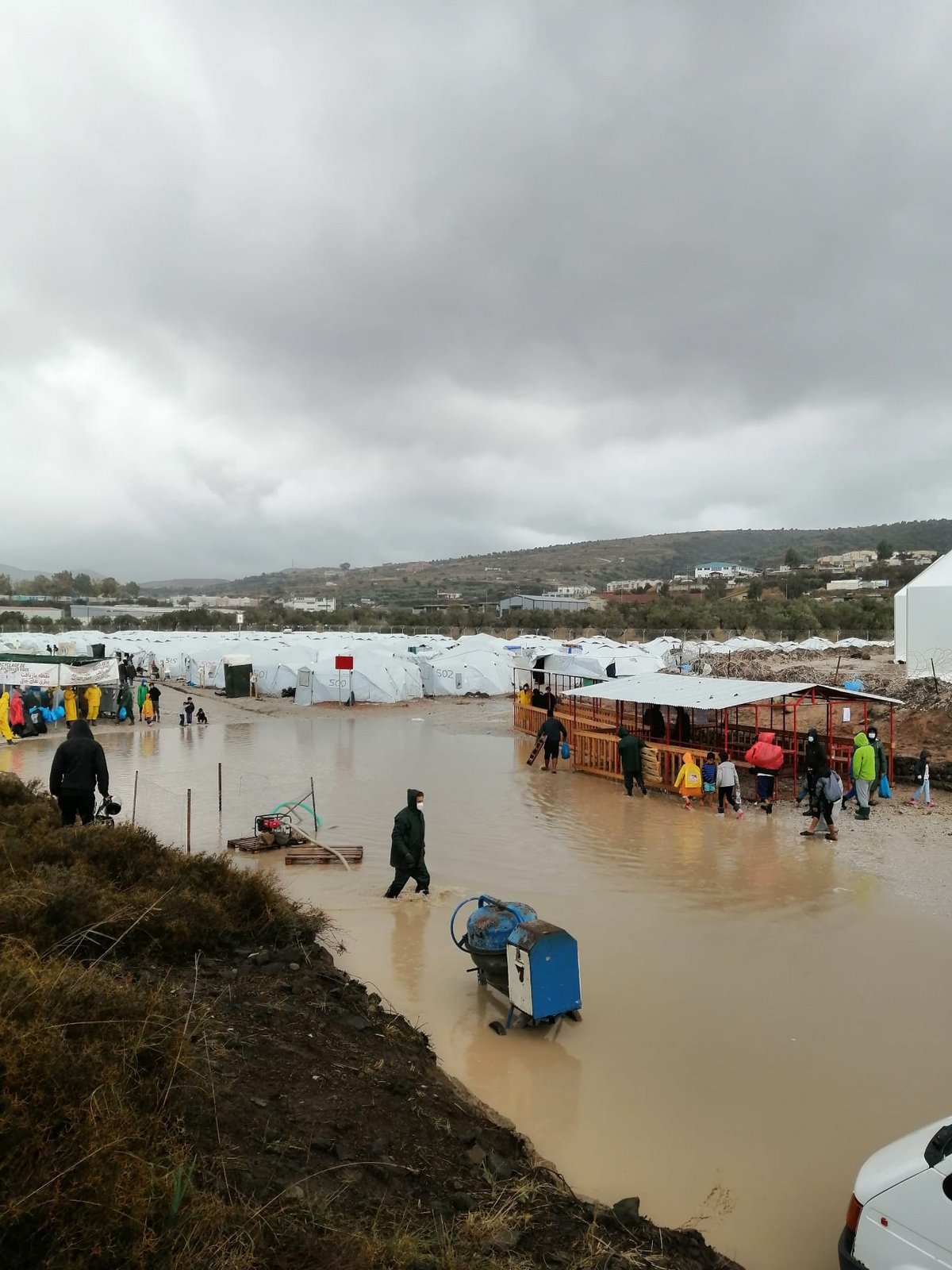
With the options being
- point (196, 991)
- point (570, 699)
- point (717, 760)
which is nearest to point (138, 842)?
point (196, 991)

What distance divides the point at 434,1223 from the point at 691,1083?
3050mm

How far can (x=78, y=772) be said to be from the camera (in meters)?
10.1

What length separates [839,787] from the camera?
1427 centimetres

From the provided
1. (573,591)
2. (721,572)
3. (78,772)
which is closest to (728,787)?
(78,772)

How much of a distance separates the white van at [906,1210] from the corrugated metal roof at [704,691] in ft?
44.0

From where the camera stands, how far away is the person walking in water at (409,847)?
1054 centimetres

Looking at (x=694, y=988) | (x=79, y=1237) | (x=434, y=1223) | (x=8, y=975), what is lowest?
(x=694, y=988)

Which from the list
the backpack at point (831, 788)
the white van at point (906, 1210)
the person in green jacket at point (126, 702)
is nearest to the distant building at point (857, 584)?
the person in green jacket at point (126, 702)

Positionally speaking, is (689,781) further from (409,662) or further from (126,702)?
(409,662)

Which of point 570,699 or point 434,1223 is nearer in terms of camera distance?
point 434,1223

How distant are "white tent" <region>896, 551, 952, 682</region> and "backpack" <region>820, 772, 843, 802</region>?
1952 centimetres

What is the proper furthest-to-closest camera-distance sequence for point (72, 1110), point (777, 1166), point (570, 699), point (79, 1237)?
point (570, 699)
point (777, 1166)
point (72, 1110)
point (79, 1237)

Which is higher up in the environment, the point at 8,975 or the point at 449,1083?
the point at 8,975

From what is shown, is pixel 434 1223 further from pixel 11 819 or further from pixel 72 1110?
pixel 11 819
